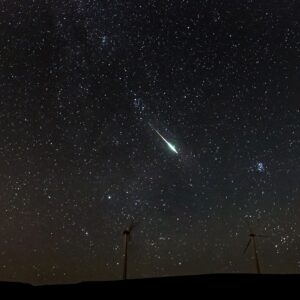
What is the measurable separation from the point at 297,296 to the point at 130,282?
12.8ft

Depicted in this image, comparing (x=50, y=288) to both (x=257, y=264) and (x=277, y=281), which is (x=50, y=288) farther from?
(x=257, y=264)

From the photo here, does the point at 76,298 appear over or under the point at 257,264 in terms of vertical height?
under

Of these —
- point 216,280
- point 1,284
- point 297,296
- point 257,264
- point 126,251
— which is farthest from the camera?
point 257,264

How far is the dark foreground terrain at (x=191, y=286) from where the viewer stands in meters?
9.62

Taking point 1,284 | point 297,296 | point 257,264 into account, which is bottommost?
point 297,296

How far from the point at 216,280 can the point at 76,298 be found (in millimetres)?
3447

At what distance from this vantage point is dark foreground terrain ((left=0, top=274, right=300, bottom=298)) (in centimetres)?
962

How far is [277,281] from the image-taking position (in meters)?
9.70

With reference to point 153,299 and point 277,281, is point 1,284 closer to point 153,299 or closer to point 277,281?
point 153,299

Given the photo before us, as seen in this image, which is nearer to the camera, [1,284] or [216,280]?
[216,280]

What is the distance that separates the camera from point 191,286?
10.0 m

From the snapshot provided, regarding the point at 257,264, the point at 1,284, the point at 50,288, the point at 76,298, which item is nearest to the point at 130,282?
the point at 76,298

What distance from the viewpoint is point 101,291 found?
10289 mm

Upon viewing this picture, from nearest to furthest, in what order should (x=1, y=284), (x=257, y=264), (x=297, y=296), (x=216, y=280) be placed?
(x=297, y=296) < (x=216, y=280) < (x=1, y=284) < (x=257, y=264)
